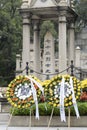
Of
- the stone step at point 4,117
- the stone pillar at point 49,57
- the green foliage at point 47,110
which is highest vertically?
the stone pillar at point 49,57

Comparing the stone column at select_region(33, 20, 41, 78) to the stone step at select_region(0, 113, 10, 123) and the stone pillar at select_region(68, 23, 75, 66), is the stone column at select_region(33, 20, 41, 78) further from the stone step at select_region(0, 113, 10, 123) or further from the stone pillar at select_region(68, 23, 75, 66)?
the stone step at select_region(0, 113, 10, 123)

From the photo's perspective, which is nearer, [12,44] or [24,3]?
[24,3]

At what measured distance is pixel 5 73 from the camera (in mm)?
43625

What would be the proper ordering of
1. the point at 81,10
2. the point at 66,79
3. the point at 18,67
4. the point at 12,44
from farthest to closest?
the point at 81,10 → the point at 12,44 → the point at 18,67 → the point at 66,79

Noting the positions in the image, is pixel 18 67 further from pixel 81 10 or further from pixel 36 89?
pixel 81 10

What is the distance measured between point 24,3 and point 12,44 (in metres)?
17.6

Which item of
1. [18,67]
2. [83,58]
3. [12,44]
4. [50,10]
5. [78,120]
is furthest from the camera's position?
[12,44]

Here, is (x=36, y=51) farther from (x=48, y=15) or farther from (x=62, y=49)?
(x=62, y=49)

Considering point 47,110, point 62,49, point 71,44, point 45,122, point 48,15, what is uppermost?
point 48,15

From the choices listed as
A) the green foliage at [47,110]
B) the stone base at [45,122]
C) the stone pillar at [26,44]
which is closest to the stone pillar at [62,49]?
the stone pillar at [26,44]

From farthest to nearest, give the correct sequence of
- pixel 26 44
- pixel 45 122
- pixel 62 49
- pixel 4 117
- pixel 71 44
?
pixel 71 44
pixel 26 44
pixel 62 49
pixel 4 117
pixel 45 122

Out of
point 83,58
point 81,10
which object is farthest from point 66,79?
point 81,10

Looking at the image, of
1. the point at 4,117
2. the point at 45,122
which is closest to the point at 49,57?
the point at 4,117

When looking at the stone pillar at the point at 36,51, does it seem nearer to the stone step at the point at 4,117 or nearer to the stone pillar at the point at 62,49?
the stone pillar at the point at 62,49
